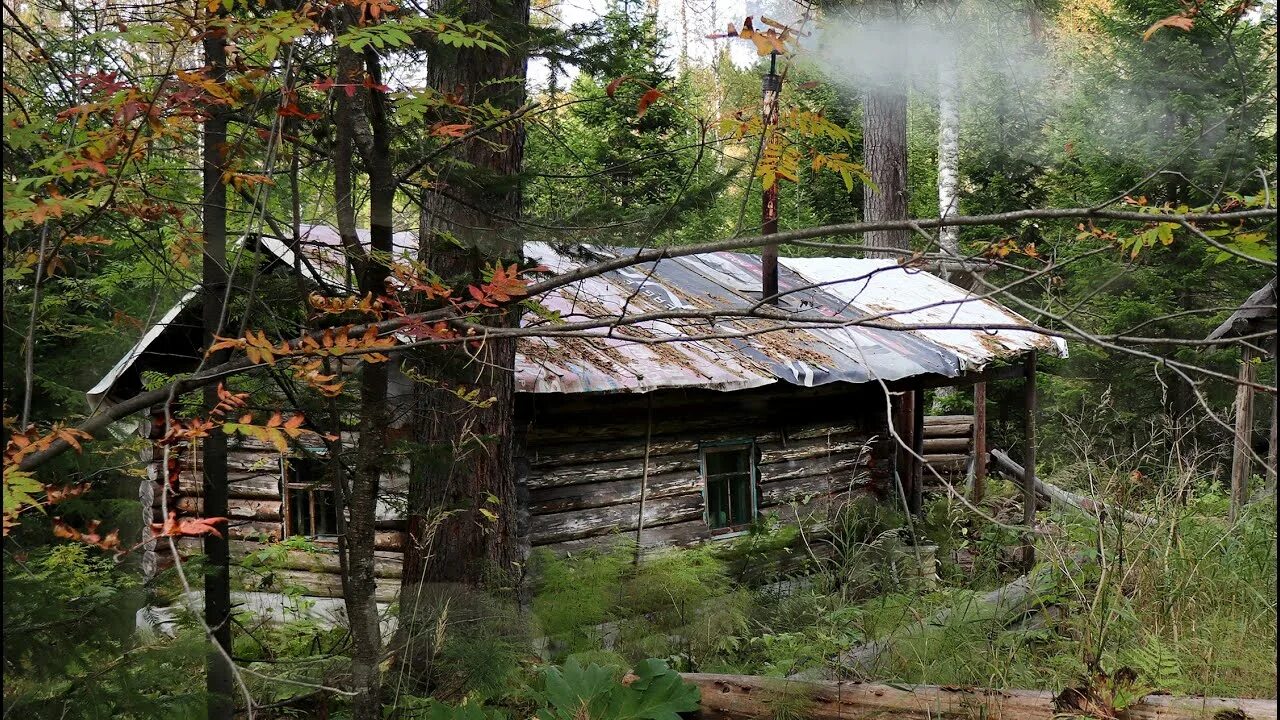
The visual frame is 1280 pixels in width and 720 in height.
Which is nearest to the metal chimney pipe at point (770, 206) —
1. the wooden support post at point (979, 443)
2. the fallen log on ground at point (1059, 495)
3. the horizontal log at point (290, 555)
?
the fallen log on ground at point (1059, 495)

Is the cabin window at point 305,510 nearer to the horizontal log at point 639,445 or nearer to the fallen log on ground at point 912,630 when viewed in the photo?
the horizontal log at point 639,445

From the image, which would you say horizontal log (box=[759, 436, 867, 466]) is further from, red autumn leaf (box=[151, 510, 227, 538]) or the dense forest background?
red autumn leaf (box=[151, 510, 227, 538])

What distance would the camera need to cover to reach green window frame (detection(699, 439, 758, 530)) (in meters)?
9.18

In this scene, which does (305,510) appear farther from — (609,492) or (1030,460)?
(1030,460)

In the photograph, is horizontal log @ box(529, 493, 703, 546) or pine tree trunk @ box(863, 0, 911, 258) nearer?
horizontal log @ box(529, 493, 703, 546)

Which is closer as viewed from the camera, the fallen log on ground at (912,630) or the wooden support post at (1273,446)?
the wooden support post at (1273,446)

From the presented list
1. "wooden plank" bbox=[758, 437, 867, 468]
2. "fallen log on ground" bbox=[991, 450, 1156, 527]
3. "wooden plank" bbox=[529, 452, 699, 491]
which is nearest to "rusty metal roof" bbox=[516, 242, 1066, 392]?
"wooden plank" bbox=[529, 452, 699, 491]

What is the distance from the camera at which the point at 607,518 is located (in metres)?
8.16

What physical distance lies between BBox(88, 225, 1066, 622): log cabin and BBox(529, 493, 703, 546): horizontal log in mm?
13

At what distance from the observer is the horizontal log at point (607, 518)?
303 inches

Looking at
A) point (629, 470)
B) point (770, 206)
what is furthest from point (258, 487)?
point (770, 206)

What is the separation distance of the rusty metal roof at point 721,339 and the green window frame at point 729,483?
47.7 inches

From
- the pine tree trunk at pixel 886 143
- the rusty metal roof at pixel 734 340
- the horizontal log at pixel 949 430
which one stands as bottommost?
the horizontal log at pixel 949 430

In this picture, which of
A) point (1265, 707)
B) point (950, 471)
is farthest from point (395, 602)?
point (950, 471)
